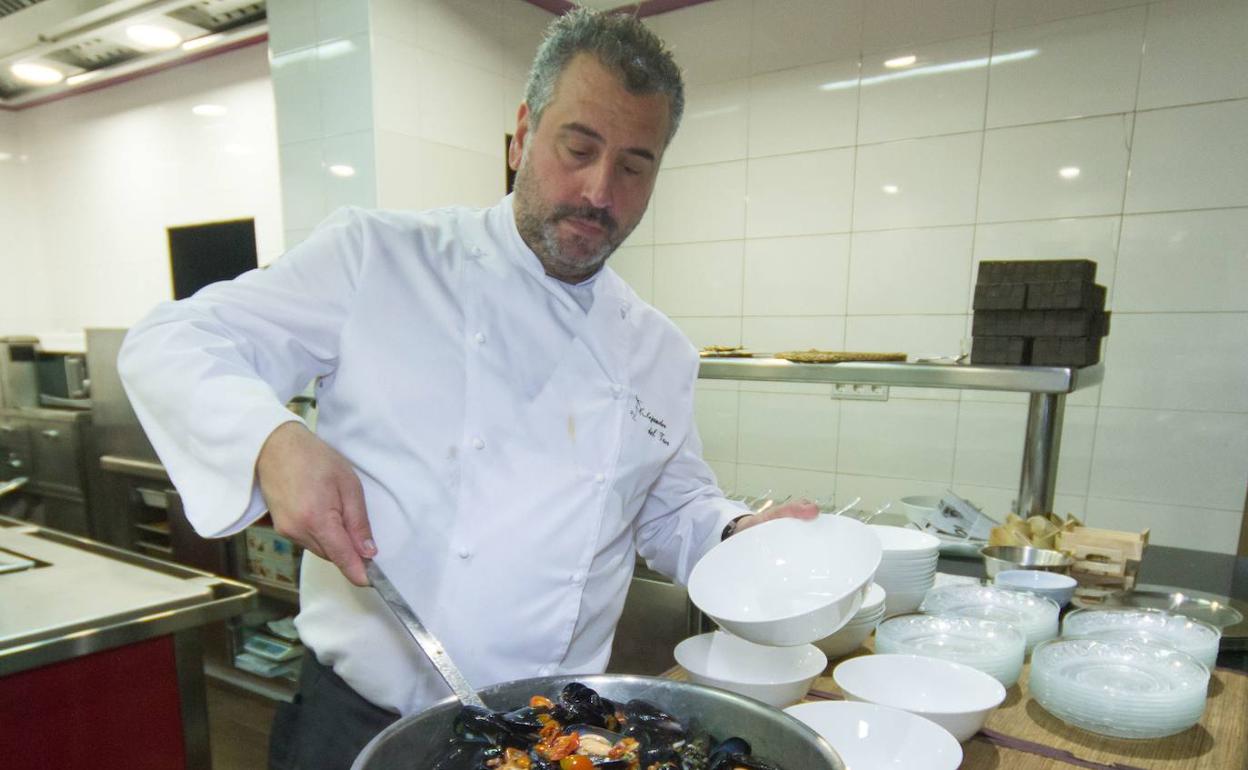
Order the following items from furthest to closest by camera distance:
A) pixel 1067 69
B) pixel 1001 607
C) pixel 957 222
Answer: pixel 957 222, pixel 1067 69, pixel 1001 607

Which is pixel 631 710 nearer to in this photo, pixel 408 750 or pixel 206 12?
pixel 408 750

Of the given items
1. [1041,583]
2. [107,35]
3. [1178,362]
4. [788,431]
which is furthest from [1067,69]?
[107,35]

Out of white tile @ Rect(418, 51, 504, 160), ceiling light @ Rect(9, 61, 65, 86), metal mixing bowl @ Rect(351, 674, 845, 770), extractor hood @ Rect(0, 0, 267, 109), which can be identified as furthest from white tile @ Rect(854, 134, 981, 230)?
ceiling light @ Rect(9, 61, 65, 86)

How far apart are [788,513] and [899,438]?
1986mm

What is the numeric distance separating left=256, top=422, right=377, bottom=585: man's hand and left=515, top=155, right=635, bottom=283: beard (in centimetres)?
57

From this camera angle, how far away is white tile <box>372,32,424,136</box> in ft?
9.23

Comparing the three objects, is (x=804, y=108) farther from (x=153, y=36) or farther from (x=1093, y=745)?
(x=153, y=36)

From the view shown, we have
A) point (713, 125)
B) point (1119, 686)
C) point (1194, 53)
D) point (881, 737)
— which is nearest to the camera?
point (881, 737)

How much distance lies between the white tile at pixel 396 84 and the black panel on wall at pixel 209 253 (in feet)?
5.21

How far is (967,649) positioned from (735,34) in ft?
9.80

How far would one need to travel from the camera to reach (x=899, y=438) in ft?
9.88

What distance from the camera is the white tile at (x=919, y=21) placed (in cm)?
274

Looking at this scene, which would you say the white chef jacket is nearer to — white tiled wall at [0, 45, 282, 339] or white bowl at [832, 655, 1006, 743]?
white bowl at [832, 655, 1006, 743]

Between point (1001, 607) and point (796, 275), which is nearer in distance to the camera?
point (1001, 607)
